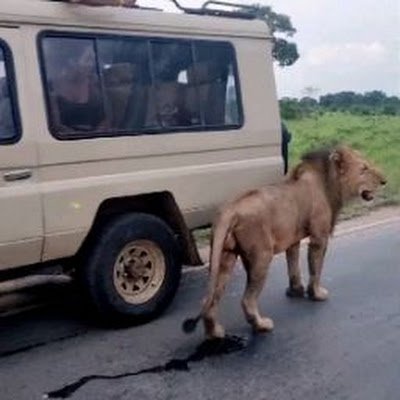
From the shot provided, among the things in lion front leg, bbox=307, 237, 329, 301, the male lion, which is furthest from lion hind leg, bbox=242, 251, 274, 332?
lion front leg, bbox=307, 237, 329, 301

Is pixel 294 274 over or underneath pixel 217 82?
underneath

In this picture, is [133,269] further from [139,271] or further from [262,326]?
[262,326]

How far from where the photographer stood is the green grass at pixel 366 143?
11.8 metres

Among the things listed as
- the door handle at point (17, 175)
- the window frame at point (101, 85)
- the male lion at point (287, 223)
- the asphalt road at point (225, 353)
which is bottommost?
the asphalt road at point (225, 353)

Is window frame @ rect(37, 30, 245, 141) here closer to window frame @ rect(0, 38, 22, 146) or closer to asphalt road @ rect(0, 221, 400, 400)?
window frame @ rect(0, 38, 22, 146)

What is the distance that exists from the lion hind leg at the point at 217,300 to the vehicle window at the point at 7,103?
160 cm

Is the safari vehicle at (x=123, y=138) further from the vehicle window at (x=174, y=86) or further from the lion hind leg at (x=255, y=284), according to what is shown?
the lion hind leg at (x=255, y=284)

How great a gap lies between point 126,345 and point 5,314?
1390 millimetres

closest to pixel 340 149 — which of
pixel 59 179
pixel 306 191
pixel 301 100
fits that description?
pixel 306 191

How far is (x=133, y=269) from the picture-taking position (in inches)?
241

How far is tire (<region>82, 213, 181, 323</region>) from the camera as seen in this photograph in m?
5.86

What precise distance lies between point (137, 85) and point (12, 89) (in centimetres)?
105

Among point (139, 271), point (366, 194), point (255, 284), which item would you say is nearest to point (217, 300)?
point (255, 284)

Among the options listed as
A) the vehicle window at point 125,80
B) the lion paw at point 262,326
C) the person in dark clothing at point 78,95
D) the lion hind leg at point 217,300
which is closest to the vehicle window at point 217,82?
the vehicle window at point 125,80
